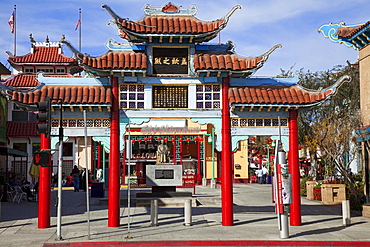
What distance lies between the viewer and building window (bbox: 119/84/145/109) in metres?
17.1

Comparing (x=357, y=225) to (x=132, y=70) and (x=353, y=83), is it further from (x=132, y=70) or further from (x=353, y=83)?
(x=353, y=83)

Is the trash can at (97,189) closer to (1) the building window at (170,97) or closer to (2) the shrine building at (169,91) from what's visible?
(2) the shrine building at (169,91)

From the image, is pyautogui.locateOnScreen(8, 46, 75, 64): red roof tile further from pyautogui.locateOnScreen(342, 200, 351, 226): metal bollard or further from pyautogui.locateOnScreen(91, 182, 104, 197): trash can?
pyautogui.locateOnScreen(342, 200, 351, 226): metal bollard

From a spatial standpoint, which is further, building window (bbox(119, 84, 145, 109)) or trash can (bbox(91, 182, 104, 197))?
trash can (bbox(91, 182, 104, 197))

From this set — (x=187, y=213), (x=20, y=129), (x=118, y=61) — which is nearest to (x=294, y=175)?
(x=187, y=213)

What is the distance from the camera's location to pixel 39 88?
17.0m

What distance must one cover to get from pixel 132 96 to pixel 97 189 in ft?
42.7

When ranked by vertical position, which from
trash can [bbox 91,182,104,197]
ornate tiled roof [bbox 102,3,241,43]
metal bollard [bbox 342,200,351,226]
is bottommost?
metal bollard [bbox 342,200,351,226]

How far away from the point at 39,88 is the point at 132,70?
137 inches

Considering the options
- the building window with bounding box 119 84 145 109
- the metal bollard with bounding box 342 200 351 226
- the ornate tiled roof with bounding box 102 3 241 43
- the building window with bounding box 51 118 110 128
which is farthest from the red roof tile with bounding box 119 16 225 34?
the metal bollard with bounding box 342 200 351 226

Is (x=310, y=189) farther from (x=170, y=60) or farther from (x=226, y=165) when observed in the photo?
(x=170, y=60)

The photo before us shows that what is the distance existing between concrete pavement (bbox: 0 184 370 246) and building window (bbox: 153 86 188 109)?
434 centimetres

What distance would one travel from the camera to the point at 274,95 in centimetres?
1717

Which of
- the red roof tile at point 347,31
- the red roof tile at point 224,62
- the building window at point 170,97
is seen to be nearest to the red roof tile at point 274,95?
the red roof tile at point 224,62
